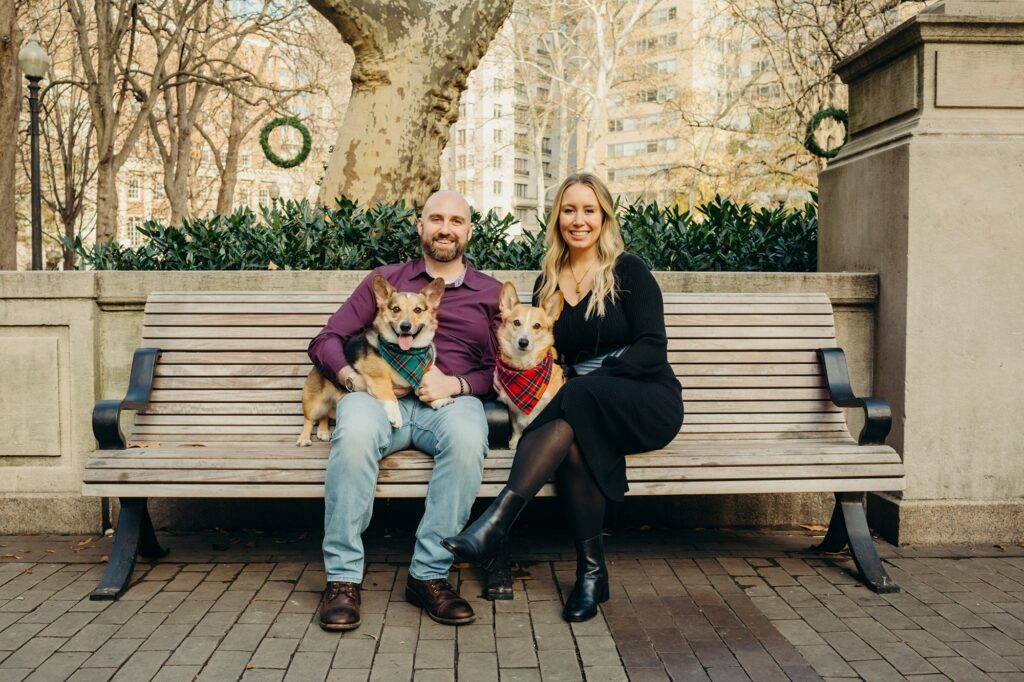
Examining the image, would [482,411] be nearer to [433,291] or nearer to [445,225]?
[433,291]

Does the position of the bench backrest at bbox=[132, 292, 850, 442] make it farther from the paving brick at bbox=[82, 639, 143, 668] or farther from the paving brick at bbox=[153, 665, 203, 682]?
the paving brick at bbox=[153, 665, 203, 682]

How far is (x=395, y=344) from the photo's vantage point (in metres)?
4.34

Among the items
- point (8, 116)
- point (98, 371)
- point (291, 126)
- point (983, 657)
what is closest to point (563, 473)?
point (983, 657)

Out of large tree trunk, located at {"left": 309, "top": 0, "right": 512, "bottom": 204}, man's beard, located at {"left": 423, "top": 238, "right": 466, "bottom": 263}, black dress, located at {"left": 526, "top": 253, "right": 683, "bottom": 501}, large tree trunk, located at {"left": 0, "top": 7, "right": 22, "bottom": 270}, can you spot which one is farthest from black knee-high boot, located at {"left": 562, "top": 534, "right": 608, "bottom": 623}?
large tree trunk, located at {"left": 0, "top": 7, "right": 22, "bottom": 270}

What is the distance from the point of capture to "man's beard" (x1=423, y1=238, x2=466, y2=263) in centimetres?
449

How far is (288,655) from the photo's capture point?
3465 millimetres

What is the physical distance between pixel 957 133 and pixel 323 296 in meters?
3.49

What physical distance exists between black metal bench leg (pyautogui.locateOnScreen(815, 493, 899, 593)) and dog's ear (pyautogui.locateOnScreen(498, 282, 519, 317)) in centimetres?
183

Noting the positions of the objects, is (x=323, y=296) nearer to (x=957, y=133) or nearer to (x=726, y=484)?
(x=726, y=484)

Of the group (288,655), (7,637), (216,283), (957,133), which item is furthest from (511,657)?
(957,133)

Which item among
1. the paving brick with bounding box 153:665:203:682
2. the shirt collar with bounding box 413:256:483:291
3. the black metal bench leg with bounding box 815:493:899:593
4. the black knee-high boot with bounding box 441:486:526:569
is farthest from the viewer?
the shirt collar with bounding box 413:256:483:291

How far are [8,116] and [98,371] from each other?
8.04 m

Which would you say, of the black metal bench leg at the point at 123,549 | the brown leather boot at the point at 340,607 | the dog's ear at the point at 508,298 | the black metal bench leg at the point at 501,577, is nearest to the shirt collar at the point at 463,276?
the dog's ear at the point at 508,298

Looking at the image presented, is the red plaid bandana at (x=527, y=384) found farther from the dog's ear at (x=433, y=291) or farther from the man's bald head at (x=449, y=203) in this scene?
the man's bald head at (x=449, y=203)
